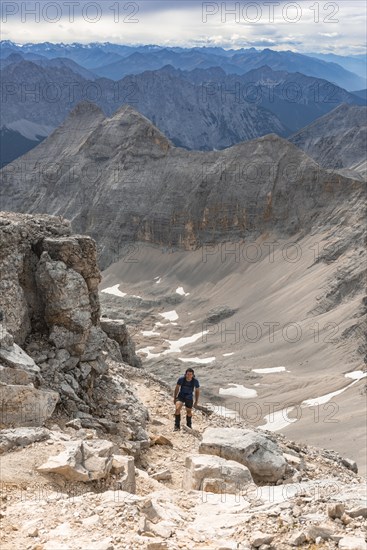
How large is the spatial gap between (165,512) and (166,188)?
10663 centimetres

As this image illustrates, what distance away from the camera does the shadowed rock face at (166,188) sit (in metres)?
105

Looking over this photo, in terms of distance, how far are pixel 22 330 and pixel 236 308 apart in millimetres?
72657

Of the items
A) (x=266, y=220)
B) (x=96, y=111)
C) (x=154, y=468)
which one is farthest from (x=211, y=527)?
(x=96, y=111)

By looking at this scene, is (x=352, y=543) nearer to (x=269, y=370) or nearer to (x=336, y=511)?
(x=336, y=511)

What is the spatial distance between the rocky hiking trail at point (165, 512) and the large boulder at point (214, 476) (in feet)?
0.11

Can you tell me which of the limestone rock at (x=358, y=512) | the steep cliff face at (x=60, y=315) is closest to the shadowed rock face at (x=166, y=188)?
the steep cliff face at (x=60, y=315)

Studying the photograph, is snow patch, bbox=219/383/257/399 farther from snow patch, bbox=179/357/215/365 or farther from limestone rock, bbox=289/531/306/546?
limestone rock, bbox=289/531/306/546

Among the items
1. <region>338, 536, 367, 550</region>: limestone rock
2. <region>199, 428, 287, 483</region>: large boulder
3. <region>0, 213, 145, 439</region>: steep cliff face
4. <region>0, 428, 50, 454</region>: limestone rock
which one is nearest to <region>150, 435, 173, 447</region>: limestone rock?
<region>0, 213, 145, 439</region>: steep cliff face

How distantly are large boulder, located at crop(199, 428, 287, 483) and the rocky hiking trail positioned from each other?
147cm

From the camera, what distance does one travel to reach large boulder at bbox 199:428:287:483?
16.9 metres

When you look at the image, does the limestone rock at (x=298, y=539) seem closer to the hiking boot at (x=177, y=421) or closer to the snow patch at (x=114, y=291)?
the hiking boot at (x=177, y=421)

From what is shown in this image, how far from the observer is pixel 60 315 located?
20.2 m

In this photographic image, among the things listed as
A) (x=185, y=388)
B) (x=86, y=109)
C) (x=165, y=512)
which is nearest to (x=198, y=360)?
(x=185, y=388)

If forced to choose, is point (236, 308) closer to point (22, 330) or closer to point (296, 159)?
Answer: point (296, 159)
